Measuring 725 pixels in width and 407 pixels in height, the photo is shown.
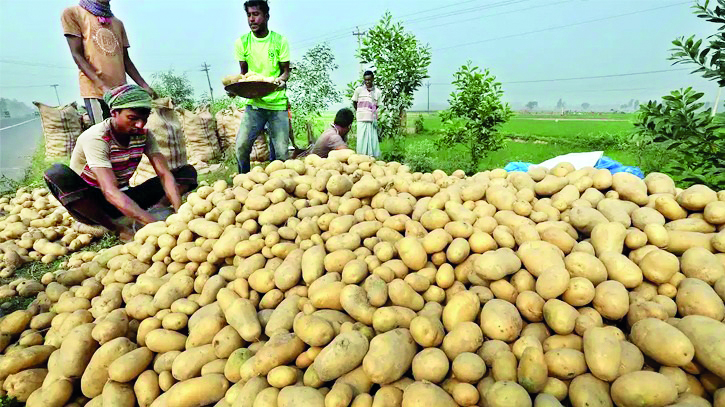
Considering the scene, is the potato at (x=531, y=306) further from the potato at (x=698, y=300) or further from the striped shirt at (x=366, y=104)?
the striped shirt at (x=366, y=104)

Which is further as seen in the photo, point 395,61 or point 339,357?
point 395,61

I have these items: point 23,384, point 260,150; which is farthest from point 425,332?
point 260,150

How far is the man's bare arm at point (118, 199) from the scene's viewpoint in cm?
293

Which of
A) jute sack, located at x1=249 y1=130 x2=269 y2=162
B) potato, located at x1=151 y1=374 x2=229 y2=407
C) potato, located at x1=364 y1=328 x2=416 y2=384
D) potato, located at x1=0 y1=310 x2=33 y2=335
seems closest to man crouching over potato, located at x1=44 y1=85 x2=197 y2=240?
potato, located at x1=0 y1=310 x2=33 y2=335

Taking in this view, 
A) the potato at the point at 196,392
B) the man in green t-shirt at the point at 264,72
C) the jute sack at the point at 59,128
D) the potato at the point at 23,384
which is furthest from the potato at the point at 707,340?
the jute sack at the point at 59,128

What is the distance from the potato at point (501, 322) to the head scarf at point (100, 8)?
4.25 m

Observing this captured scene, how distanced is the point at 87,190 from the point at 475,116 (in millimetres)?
5269

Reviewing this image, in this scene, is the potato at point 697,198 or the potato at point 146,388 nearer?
the potato at point 146,388

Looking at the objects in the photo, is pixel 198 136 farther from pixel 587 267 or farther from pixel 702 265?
pixel 702 265

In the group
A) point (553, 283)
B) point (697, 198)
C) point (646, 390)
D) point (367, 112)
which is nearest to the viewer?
point (646, 390)

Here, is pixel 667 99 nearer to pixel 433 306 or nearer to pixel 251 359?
pixel 433 306

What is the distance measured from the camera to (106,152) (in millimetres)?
2990

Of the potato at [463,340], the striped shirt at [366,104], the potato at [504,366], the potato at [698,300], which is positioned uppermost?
the striped shirt at [366,104]

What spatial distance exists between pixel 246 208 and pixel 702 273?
7.78 ft
